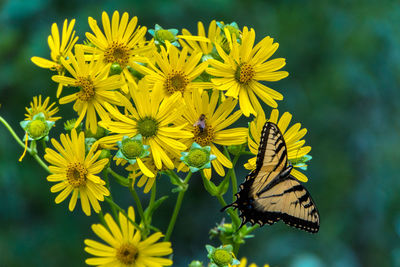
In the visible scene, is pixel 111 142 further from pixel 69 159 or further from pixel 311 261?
pixel 311 261

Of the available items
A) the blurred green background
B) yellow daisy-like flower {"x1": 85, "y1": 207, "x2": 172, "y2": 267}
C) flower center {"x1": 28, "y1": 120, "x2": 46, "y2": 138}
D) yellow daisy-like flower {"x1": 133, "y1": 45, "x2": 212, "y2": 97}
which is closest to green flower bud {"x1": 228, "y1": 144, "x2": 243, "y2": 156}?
yellow daisy-like flower {"x1": 133, "y1": 45, "x2": 212, "y2": 97}

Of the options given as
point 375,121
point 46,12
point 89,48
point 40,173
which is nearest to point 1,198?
point 40,173

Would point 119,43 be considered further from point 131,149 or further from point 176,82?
point 131,149

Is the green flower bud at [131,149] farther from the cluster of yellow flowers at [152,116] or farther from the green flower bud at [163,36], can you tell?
the green flower bud at [163,36]

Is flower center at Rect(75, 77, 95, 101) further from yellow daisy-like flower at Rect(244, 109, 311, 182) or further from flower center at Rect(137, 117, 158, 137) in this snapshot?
yellow daisy-like flower at Rect(244, 109, 311, 182)

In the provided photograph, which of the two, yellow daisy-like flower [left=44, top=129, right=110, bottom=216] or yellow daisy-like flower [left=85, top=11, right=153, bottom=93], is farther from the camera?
yellow daisy-like flower [left=85, top=11, right=153, bottom=93]

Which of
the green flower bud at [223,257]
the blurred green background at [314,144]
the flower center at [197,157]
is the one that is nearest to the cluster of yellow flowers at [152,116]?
the flower center at [197,157]
